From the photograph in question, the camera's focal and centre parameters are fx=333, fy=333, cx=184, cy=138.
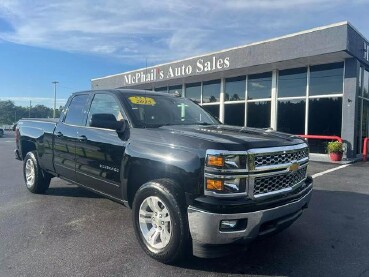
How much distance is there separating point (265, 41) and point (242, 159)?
41.6ft

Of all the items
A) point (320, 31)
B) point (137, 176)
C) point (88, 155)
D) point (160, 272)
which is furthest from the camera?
point (320, 31)

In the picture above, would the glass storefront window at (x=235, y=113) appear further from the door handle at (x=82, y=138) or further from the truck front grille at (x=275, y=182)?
the truck front grille at (x=275, y=182)

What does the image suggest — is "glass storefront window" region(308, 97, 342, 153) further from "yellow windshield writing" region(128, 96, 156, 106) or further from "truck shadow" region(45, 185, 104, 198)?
"yellow windshield writing" region(128, 96, 156, 106)

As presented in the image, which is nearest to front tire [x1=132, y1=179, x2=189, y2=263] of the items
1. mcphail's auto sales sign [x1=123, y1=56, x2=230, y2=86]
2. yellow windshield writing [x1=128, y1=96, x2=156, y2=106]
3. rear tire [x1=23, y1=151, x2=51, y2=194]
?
yellow windshield writing [x1=128, y1=96, x2=156, y2=106]

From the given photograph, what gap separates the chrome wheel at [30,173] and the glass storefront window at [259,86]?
11954 millimetres

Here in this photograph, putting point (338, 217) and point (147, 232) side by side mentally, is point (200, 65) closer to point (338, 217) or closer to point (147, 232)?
point (338, 217)

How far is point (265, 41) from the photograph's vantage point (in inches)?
577

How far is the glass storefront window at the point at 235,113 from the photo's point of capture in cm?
1725

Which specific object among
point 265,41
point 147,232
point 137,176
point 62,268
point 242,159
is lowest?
point 62,268

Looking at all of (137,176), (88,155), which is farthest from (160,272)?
(88,155)

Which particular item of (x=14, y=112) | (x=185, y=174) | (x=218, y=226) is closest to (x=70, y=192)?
(x=185, y=174)

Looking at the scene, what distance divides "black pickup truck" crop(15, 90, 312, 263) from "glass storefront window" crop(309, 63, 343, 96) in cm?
1063

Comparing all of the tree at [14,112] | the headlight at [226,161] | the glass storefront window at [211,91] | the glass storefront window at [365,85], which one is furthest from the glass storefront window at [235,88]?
the tree at [14,112]

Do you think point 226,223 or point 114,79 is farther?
point 114,79
